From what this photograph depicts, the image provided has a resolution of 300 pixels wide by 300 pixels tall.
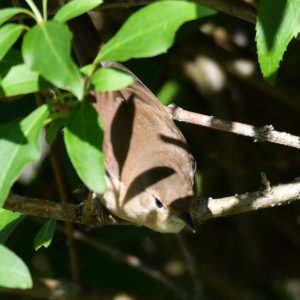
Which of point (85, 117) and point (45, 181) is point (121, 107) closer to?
point (85, 117)

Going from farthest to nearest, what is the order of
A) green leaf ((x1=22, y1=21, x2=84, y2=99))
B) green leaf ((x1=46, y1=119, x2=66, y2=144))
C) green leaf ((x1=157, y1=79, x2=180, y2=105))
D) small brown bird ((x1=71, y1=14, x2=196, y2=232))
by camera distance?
green leaf ((x1=157, y1=79, x2=180, y2=105)), small brown bird ((x1=71, y1=14, x2=196, y2=232)), green leaf ((x1=46, y1=119, x2=66, y2=144)), green leaf ((x1=22, y1=21, x2=84, y2=99))

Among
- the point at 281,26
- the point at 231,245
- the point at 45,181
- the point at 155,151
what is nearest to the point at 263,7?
the point at 281,26

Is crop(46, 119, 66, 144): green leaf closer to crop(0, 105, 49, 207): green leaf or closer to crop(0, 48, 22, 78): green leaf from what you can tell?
crop(0, 105, 49, 207): green leaf

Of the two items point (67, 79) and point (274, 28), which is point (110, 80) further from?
point (274, 28)

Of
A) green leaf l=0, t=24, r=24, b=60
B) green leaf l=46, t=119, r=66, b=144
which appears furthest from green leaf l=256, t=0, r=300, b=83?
green leaf l=0, t=24, r=24, b=60

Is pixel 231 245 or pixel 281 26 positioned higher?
pixel 281 26

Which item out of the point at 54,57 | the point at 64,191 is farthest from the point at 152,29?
the point at 64,191

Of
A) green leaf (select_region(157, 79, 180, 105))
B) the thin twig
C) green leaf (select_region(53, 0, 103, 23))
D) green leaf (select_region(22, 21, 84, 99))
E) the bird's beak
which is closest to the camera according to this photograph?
green leaf (select_region(22, 21, 84, 99))
